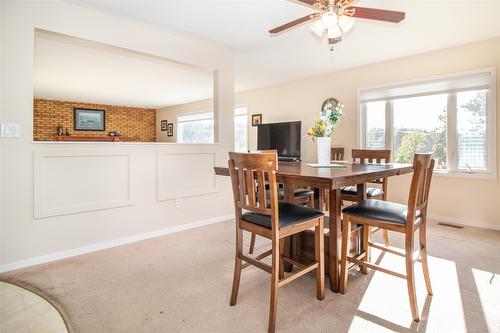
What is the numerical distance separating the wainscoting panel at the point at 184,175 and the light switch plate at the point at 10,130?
127cm

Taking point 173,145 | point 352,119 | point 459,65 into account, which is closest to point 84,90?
point 173,145

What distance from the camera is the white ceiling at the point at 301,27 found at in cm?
263

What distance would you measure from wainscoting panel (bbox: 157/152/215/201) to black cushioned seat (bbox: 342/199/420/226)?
2.15 meters

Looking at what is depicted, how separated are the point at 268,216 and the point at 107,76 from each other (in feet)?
15.8

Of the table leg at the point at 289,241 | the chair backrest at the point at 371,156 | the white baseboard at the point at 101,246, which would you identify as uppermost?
the chair backrest at the point at 371,156

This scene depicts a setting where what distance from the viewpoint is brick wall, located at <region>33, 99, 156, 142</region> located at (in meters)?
7.39

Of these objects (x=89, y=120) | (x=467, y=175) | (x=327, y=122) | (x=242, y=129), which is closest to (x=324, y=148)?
(x=327, y=122)

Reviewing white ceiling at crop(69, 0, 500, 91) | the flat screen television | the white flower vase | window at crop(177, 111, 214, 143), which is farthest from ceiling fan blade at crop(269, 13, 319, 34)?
window at crop(177, 111, 214, 143)

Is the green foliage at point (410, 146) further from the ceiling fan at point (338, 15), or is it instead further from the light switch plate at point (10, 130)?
the light switch plate at point (10, 130)

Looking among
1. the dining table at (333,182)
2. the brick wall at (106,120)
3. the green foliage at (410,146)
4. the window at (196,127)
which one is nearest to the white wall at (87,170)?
the dining table at (333,182)

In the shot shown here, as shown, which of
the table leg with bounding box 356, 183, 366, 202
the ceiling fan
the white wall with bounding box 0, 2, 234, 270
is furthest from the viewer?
the table leg with bounding box 356, 183, 366, 202

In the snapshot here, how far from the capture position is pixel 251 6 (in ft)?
8.66

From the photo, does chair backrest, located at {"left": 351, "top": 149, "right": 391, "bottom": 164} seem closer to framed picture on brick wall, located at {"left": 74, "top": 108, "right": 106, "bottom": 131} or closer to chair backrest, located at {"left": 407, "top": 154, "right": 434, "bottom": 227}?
chair backrest, located at {"left": 407, "top": 154, "right": 434, "bottom": 227}

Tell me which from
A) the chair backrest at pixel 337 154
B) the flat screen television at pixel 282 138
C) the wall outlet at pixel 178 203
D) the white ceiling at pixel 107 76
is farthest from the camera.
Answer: the flat screen television at pixel 282 138
